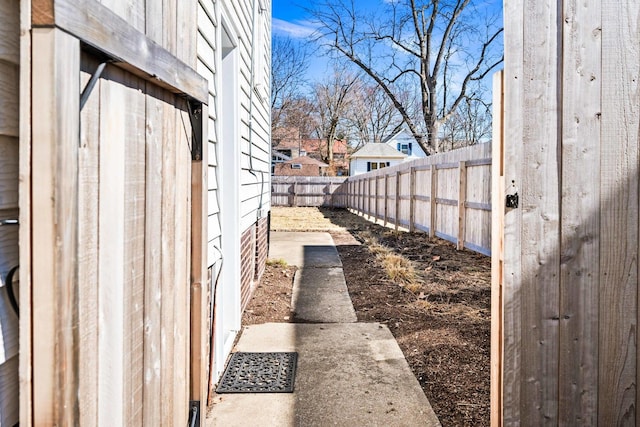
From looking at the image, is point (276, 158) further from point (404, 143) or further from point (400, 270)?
point (400, 270)

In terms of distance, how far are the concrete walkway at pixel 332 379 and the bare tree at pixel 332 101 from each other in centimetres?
3267

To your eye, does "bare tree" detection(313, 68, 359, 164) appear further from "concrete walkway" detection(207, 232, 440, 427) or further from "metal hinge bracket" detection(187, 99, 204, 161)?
"metal hinge bracket" detection(187, 99, 204, 161)

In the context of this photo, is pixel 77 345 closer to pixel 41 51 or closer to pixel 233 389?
pixel 41 51

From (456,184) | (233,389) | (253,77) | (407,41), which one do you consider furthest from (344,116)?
(233,389)

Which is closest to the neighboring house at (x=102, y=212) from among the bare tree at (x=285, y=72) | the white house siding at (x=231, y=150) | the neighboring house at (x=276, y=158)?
the white house siding at (x=231, y=150)

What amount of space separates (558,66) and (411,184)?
30.8 ft

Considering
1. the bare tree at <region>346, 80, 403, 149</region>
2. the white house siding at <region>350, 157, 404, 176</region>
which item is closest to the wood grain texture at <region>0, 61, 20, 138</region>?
the white house siding at <region>350, 157, 404, 176</region>

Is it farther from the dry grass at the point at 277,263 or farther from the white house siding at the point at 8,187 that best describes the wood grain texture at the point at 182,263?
the dry grass at the point at 277,263

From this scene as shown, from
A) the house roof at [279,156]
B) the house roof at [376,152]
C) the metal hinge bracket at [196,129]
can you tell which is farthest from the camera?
the house roof at [279,156]

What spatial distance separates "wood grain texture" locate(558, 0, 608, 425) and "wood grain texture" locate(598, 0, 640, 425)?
0.03m

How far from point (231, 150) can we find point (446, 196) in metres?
5.89

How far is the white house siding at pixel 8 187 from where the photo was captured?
99cm

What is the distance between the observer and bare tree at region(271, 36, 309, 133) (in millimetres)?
31359

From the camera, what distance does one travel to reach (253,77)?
545cm
